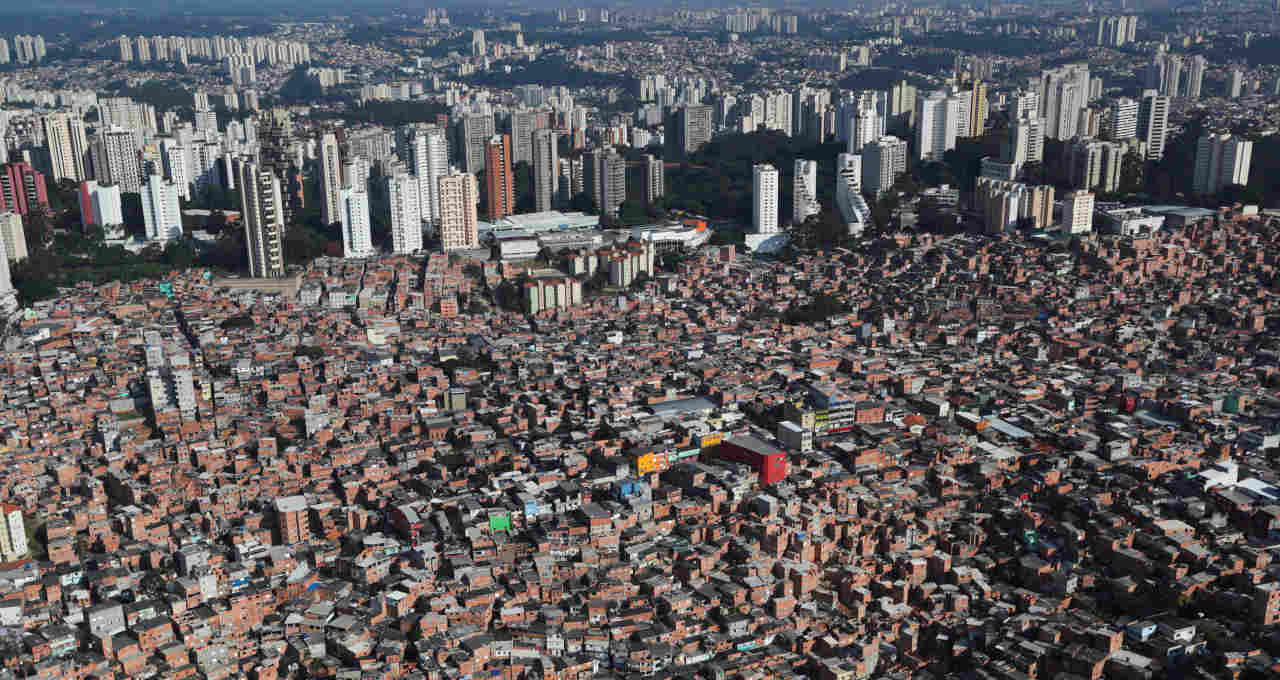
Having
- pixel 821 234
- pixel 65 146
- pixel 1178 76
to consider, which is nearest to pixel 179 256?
pixel 65 146

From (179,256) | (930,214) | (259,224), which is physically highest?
(259,224)

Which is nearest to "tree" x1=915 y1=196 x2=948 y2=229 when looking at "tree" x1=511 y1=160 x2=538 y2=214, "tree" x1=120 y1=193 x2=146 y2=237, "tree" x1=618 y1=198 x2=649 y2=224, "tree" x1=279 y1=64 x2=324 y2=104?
"tree" x1=618 y1=198 x2=649 y2=224

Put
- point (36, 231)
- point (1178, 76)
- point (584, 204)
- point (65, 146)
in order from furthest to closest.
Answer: point (1178, 76), point (65, 146), point (584, 204), point (36, 231)

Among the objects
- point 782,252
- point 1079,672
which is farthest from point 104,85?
point 1079,672

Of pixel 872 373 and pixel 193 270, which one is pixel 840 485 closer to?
pixel 872 373

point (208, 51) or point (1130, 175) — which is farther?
point (208, 51)

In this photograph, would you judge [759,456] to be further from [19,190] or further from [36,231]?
[19,190]
